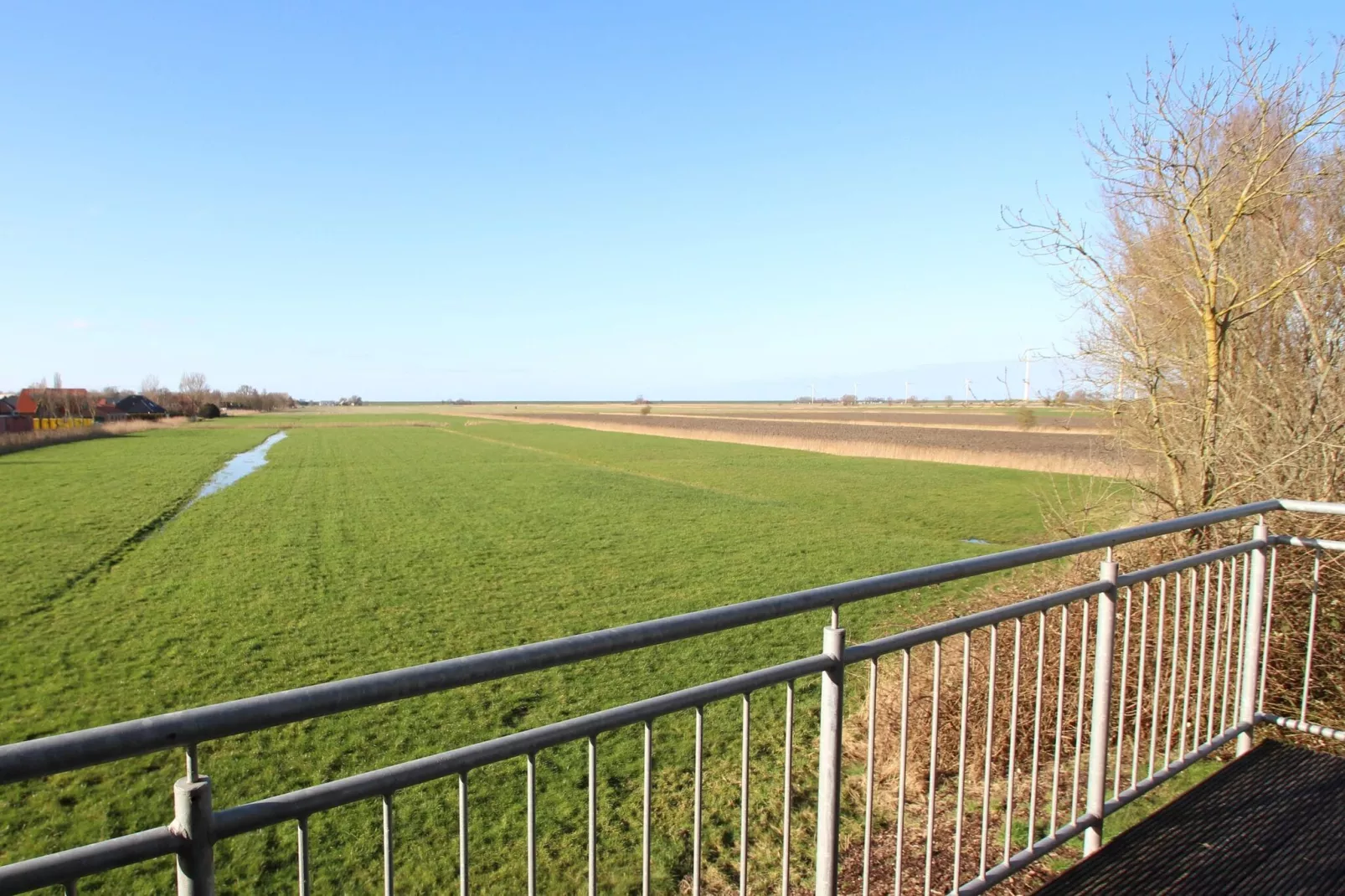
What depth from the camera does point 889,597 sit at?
35.3 ft

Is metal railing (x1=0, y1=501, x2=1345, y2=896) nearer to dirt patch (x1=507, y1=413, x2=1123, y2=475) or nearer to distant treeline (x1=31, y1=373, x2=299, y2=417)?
dirt patch (x1=507, y1=413, x2=1123, y2=475)

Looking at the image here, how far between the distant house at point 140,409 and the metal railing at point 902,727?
11325 cm

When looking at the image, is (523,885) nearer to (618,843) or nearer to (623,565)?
(618,843)

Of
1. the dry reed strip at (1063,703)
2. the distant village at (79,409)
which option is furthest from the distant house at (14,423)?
the dry reed strip at (1063,703)

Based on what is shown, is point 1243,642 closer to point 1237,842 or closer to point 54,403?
point 1237,842

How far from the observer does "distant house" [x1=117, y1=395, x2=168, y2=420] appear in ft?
327

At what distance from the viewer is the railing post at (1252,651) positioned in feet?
12.9

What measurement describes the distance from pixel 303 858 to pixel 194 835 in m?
0.23

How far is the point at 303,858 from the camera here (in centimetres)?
150

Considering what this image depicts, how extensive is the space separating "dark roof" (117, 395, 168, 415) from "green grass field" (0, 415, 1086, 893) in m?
90.5

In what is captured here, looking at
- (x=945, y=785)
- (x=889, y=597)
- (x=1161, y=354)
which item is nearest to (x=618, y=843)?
(x=945, y=785)

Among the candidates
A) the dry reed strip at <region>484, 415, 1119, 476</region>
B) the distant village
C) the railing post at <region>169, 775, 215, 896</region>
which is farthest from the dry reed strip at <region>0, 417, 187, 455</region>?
the railing post at <region>169, 775, 215, 896</region>

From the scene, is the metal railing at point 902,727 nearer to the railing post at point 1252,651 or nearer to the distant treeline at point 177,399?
the railing post at point 1252,651

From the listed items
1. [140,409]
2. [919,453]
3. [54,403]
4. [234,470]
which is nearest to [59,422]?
[54,403]
